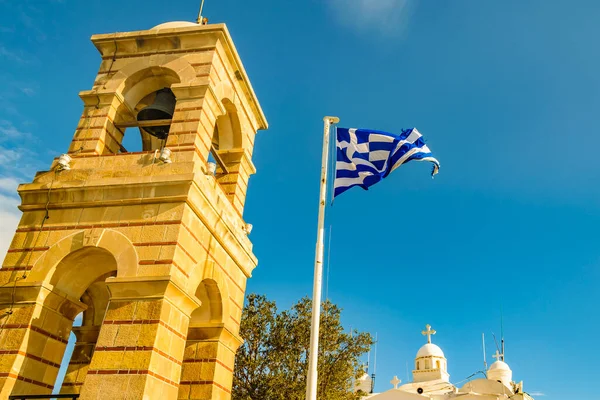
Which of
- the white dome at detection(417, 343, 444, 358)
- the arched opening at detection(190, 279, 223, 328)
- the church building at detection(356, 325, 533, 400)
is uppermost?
the white dome at detection(417, 343, 444, 358)

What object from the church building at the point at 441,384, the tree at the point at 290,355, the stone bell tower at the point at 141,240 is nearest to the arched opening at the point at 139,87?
the stone bell tower at the point at 141,240

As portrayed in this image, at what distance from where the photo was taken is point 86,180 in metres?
9.30

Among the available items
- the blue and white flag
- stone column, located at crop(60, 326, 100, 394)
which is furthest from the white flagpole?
stone column, located at crop(60, 326, 100, 394)

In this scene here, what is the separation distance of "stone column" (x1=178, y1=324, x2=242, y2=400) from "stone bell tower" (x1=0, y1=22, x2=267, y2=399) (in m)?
0.02

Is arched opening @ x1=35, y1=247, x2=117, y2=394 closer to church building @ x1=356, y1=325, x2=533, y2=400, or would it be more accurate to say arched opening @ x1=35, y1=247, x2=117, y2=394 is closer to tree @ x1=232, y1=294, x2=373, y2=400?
tree @ x1=232, y1=294, x2=373, y2=400

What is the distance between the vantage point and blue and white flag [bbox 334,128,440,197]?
10.3m

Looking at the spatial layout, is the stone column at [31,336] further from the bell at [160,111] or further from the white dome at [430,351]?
the white dome at [430,351]

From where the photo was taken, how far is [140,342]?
769cm

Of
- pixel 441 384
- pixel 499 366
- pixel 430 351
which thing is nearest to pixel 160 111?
pixel 441 384

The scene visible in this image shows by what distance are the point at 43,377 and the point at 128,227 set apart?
9.05 feet

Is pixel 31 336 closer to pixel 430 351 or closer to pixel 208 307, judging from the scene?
pixel 208 307

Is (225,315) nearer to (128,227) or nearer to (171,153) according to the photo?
(128,227)

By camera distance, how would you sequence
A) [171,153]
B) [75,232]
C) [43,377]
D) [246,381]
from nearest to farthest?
[43,377], [75,232], [171,153], [246,381]


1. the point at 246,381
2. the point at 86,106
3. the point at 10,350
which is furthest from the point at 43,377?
the point at 246,381
